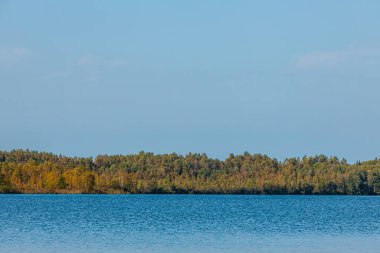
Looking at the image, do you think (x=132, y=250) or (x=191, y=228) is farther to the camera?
(x=191, y=228)

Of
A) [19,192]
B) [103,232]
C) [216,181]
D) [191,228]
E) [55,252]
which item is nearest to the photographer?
[55,252]

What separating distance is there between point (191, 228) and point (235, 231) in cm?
A: 378

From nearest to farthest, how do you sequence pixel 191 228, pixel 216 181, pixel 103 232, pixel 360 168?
pixel 103 232 → pixel 191 228 → pixel 360 168 → pixel 216 181

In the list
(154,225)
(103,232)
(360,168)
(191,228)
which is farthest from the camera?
(360,168)

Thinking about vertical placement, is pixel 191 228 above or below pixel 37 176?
below

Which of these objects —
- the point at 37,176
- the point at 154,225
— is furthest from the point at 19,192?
the point at 154,225

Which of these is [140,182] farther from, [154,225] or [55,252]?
[55,252]

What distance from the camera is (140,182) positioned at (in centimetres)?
18088

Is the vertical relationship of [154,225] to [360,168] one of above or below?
below

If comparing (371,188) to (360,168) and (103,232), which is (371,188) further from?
(103,232)

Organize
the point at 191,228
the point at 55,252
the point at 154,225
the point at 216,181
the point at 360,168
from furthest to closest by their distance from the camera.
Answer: the point at 216,181, the point at 360,168, the point at 154,225, the point at 191,228, the point at 55,252

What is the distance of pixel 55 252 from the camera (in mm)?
34406

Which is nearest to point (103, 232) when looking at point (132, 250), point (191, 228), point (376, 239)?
point (191, 228)

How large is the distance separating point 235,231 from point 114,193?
133 meters
